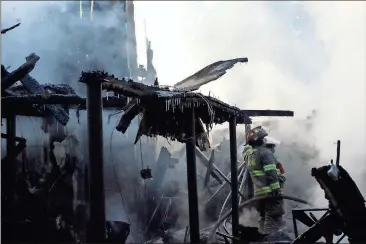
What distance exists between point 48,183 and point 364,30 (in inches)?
408

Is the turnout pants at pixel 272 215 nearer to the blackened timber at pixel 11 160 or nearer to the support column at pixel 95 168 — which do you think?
the support column at pixel 95 168

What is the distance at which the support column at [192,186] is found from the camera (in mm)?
6867

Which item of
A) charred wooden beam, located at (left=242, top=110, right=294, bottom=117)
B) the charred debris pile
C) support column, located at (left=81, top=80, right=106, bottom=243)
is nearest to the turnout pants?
the charred debris pile

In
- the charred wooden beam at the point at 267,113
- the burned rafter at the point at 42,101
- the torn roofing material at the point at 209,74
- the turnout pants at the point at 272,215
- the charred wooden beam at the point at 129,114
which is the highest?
the torn roofing material at the point at 209,74

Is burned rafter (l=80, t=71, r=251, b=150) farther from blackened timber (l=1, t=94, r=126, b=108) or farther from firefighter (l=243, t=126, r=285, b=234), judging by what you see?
blackened timber (l=1, t=94, r=126, b=108)

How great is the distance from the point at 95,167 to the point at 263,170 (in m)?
4.91

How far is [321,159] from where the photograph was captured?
14.9 meters

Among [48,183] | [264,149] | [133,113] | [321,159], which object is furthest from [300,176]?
[133,113]

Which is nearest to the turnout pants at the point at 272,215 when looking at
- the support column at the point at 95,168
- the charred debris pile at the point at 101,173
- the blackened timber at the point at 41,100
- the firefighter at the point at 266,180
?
the firefighter at the point at 266,180

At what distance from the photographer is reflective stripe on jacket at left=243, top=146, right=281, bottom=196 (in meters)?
8.84

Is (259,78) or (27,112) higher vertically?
(259,78)

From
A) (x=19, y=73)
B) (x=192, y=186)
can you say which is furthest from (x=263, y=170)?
(x=19, y=73)

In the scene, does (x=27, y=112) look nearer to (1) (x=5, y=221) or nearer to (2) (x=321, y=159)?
(1) (x=5, y=221)

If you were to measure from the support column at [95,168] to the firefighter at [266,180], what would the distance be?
4740mm
